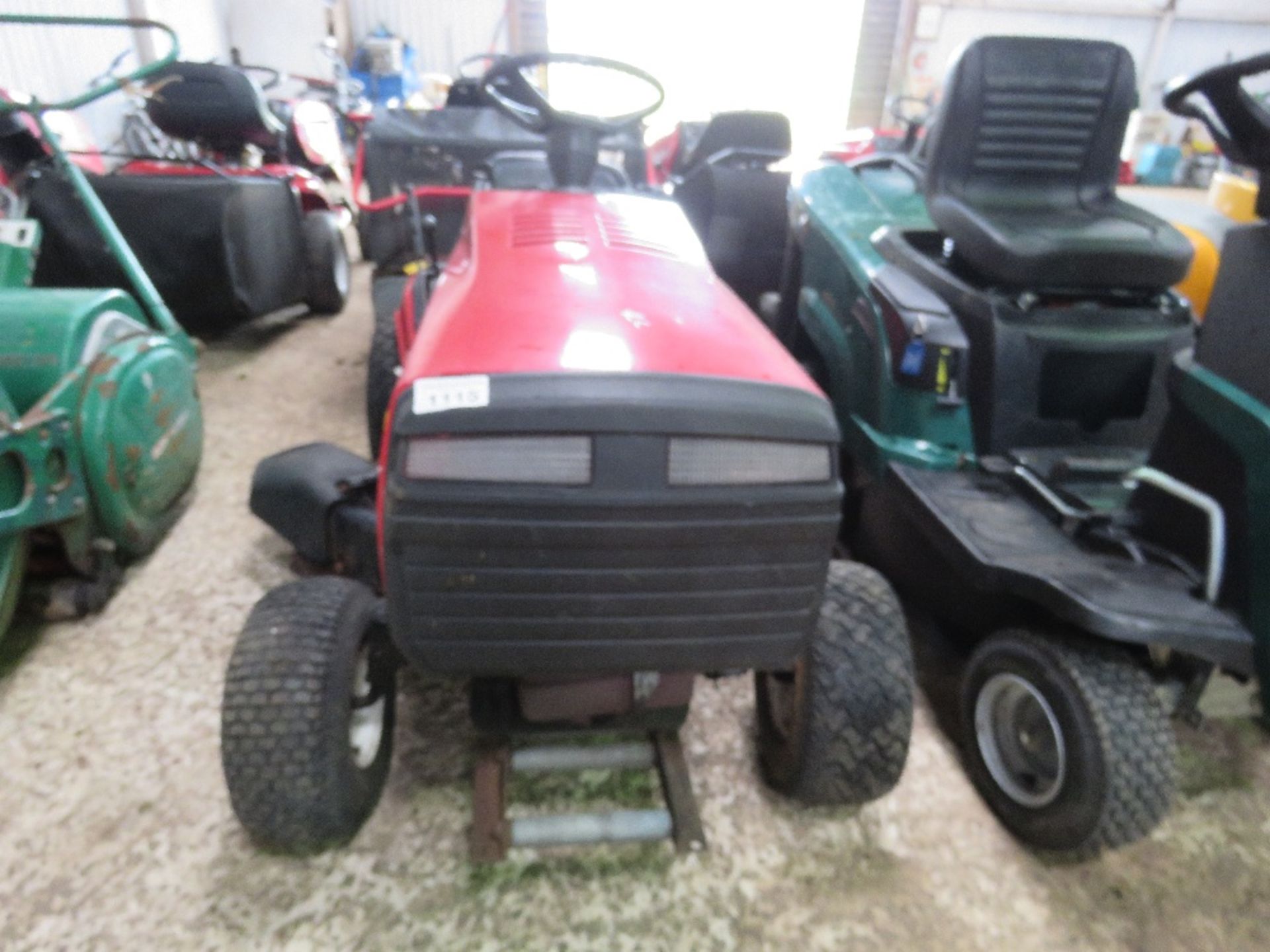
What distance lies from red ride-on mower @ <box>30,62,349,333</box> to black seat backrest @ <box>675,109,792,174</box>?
1791 millimetres

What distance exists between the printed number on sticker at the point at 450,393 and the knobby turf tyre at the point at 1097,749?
3.33 ft

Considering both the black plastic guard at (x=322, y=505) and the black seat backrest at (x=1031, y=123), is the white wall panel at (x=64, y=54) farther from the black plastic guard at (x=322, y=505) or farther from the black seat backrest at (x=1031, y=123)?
the black seat backrest at (x=1031, y=123)

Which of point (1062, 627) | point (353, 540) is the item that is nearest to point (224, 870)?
point (353, 540)

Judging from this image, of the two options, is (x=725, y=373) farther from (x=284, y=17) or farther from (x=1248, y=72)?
(x=284, y=17)

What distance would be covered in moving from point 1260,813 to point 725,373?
135cm

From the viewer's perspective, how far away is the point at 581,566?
0.95 m

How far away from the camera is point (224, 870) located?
1.26 m

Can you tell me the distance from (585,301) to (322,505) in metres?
0.81

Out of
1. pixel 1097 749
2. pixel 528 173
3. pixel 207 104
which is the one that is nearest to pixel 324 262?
pixel 207 104

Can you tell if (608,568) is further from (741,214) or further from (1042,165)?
(741,214)

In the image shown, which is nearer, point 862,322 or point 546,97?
point 546,97

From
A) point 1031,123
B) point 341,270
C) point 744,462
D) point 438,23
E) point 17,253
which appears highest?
point 1031,123

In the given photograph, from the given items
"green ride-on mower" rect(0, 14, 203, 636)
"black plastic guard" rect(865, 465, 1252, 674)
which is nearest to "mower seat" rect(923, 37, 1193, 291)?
"black plastic guard" rect(865, 465, 1252, 674)

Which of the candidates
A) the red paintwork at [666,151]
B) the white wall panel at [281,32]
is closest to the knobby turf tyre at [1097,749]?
the red paintwork at [666,151]
